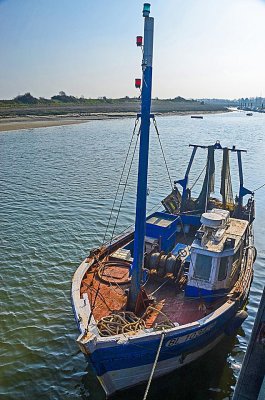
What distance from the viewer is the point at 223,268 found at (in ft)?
35.9

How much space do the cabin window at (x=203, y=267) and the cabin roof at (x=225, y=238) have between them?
0.29 metres

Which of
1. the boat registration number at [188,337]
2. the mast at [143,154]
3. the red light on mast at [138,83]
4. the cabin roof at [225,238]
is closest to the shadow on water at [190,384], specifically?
the boat registration number at [188,337]

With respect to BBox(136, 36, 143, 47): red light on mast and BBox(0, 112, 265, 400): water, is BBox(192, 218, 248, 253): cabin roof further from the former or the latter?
BBox(136, 36, 143, 47): red light on mast

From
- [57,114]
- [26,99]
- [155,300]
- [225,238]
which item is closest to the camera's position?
[155,300]

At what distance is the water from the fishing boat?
2.83 ft

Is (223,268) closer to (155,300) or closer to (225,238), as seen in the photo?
(225,238)

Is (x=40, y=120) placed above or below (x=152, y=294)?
below

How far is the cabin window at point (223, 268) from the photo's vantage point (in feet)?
35.5

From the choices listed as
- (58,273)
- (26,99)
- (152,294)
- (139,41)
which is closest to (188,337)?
(152,294)

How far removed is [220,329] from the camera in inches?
429

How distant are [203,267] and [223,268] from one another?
59cm

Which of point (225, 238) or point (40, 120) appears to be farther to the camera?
point (40, 120)

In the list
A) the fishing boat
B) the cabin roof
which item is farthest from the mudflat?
the cabin roof

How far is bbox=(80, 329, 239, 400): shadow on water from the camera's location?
9898mm
